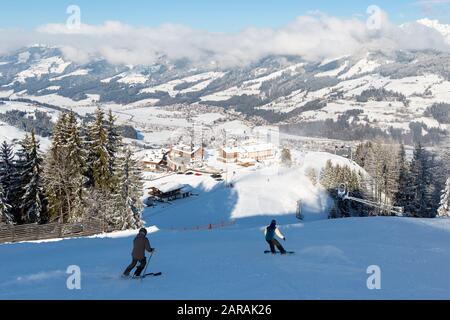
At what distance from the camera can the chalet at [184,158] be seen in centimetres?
12162

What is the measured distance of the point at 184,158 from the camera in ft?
437

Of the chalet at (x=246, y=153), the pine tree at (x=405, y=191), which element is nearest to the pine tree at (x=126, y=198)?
the pine tree at (x=405, y=191)

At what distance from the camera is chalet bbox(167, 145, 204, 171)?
4788 inches

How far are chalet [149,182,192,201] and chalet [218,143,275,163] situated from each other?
48.0 meters

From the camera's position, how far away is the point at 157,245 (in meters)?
22.2

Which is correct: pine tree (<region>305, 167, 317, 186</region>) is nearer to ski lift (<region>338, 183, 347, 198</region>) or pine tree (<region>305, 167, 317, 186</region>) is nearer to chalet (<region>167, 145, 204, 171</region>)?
ski lift (<region>338, 183, 347, 198</region>)

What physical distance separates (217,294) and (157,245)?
33.9 ft

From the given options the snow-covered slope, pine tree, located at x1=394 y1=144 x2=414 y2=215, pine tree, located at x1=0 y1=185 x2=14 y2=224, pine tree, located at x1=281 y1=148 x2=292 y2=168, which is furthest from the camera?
pine tree, located at x1=281 y1=148 x2=292 y2=168

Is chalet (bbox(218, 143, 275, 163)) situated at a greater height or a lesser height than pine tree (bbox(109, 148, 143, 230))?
lesser

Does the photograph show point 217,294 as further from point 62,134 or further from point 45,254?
point 62,134

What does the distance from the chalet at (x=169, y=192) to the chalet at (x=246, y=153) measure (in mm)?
48009

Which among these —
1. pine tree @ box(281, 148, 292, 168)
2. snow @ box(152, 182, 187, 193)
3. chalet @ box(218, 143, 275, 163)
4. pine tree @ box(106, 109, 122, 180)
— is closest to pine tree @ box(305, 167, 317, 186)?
pine tree @ box(281, 148, 292, 168)

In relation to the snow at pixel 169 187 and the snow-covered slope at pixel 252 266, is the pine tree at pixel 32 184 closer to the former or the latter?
the snow-covered slope at pixel 252 266
